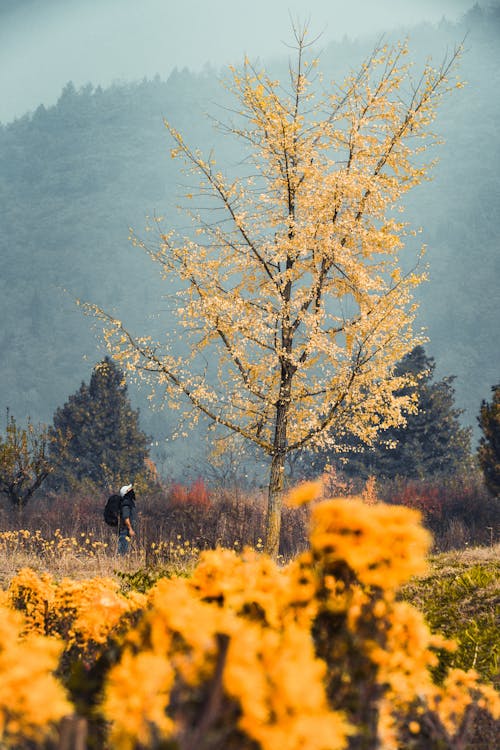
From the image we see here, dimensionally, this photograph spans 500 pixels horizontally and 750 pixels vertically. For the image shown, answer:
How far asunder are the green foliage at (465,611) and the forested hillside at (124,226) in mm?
56611

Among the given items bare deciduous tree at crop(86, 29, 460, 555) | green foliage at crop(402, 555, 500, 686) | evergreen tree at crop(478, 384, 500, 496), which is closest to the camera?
green foliage at crop(402, 555, 500, 686)

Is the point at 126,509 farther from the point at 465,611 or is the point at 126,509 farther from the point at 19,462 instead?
the point at 465,611

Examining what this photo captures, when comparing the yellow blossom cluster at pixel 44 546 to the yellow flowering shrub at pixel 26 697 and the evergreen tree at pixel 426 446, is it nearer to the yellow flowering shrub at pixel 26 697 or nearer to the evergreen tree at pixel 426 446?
the yellow flowering shrub at pixel 26 697

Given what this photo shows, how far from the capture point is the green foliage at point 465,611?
3953mm

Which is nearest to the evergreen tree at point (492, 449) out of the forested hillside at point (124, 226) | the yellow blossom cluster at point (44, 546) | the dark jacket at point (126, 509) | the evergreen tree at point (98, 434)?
the dark jacket at point (126, 509)

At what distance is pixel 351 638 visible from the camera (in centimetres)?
166

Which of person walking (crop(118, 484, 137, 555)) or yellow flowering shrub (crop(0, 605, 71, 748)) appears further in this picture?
person walking (crop(118, 484, 137, 555))

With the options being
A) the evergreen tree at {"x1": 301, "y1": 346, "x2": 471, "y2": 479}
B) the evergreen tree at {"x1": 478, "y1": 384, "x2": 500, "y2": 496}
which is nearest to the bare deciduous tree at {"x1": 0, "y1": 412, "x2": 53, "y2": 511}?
the evergreen tree at {"x1": 478, "y1": 384, "x2": 500, "y2": 496}

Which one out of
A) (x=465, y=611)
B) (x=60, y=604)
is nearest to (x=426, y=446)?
(x=465, y=611)

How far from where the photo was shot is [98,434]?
68.5 feet

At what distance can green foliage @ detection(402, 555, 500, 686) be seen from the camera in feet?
13.0

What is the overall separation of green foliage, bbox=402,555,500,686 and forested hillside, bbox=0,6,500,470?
2229 inches

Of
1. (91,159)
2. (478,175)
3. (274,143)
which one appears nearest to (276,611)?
(274,143)

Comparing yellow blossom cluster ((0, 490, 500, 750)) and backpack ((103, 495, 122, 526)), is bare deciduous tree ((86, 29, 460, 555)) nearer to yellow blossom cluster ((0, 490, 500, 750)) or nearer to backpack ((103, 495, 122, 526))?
backpack ((103, 495, 122, 526))
